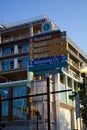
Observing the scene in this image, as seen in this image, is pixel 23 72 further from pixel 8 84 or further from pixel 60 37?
pixel 60 37

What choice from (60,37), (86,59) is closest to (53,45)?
(60,37)

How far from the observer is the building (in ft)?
224

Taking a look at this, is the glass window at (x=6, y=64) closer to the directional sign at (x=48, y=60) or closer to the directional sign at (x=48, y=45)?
the directional sign at (x=48, y=60)

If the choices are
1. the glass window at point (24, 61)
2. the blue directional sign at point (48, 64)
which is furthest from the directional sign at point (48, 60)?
the glass window at point (24, 61)

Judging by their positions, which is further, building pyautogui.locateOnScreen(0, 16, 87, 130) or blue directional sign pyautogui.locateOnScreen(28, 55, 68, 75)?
building pyautogui.locateOnScreen(0, 16, 87, 130)

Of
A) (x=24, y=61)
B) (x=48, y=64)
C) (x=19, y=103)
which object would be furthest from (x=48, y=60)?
(x=24, y=61)

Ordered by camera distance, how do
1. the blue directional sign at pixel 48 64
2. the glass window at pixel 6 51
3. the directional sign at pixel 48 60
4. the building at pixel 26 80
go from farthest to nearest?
1. the glass window at pixel 6 51
2. the building at pixel 26 80
3. the blue directional sign at pixel 48 64
4. the directional sign at pixel 48 60

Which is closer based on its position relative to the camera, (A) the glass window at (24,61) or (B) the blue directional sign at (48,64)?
(B) the blue directional sign at (48,64)

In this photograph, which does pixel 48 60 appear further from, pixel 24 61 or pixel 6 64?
pixel 6 64

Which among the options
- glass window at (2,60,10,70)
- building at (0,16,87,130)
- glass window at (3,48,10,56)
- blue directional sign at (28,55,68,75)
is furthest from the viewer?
glass window at (3,48,10,56)

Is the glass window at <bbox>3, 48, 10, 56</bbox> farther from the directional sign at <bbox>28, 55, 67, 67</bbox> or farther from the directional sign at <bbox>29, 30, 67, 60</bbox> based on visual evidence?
the directional sign at <bbox>29, 30, 67, 60</bbox>

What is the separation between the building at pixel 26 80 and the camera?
6819 centimetres

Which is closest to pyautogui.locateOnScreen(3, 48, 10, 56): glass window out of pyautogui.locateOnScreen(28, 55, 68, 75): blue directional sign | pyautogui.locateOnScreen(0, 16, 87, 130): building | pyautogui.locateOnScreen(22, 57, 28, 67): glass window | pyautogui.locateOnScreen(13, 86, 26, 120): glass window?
pyautogui.locateOnScreen(0, 16, 87, 130): building

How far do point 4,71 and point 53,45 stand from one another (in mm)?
21209
